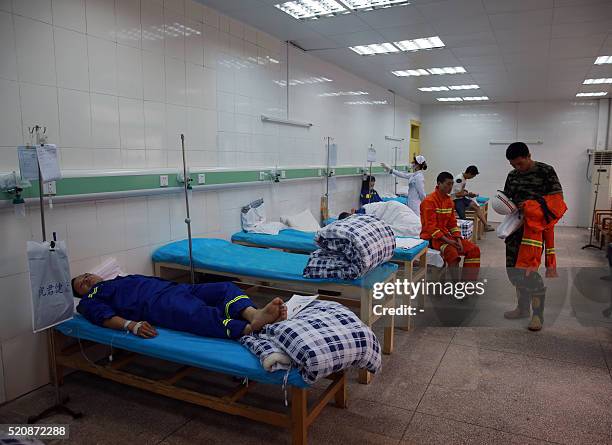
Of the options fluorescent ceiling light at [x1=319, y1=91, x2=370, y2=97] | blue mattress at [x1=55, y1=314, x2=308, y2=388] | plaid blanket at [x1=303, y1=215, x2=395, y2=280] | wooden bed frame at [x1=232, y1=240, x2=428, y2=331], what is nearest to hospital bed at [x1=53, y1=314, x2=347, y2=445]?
blue mattress at [x1=55, y1=314, x2=308, y2=388]

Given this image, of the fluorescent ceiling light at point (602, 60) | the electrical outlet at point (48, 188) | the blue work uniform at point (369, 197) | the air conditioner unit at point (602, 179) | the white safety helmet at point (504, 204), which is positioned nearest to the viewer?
the electrical outlet at point (48, 188)

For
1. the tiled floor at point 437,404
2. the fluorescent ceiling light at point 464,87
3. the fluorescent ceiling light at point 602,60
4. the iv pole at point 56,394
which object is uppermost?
the fluorescent ceiling light at point 464,87

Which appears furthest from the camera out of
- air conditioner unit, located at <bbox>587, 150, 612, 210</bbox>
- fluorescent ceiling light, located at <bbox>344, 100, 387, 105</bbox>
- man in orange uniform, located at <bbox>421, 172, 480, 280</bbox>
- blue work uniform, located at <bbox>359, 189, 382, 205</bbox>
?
air conditioner unit, located at <bbox>587, 150, 612, 210</bbox>

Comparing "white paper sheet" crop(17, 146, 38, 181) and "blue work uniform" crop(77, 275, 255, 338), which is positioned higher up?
"white paper sheet" crop(17, 146, 38, 181)

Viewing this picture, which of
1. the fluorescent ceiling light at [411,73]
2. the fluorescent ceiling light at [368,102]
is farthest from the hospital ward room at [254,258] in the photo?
the fluorescent ceiling light at [368,102]

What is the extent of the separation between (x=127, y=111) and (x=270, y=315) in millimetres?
1903

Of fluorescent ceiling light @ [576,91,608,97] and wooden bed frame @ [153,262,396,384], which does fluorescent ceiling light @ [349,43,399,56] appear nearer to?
wooden bed frame @ [153,262,396,384]

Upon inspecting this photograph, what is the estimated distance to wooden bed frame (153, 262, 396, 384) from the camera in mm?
2822

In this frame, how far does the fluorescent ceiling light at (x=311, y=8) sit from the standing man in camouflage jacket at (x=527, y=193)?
6.40 ft

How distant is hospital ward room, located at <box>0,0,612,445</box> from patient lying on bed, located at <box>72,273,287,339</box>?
12 millimetres

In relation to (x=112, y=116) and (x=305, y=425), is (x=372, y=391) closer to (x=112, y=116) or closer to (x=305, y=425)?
(x=305, y=425)

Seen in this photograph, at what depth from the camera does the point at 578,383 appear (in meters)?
2.77

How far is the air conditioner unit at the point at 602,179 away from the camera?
26.9 feet

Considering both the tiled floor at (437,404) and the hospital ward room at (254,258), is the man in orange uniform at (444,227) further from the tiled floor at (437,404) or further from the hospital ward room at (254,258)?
the tiled floor at (437,404)
